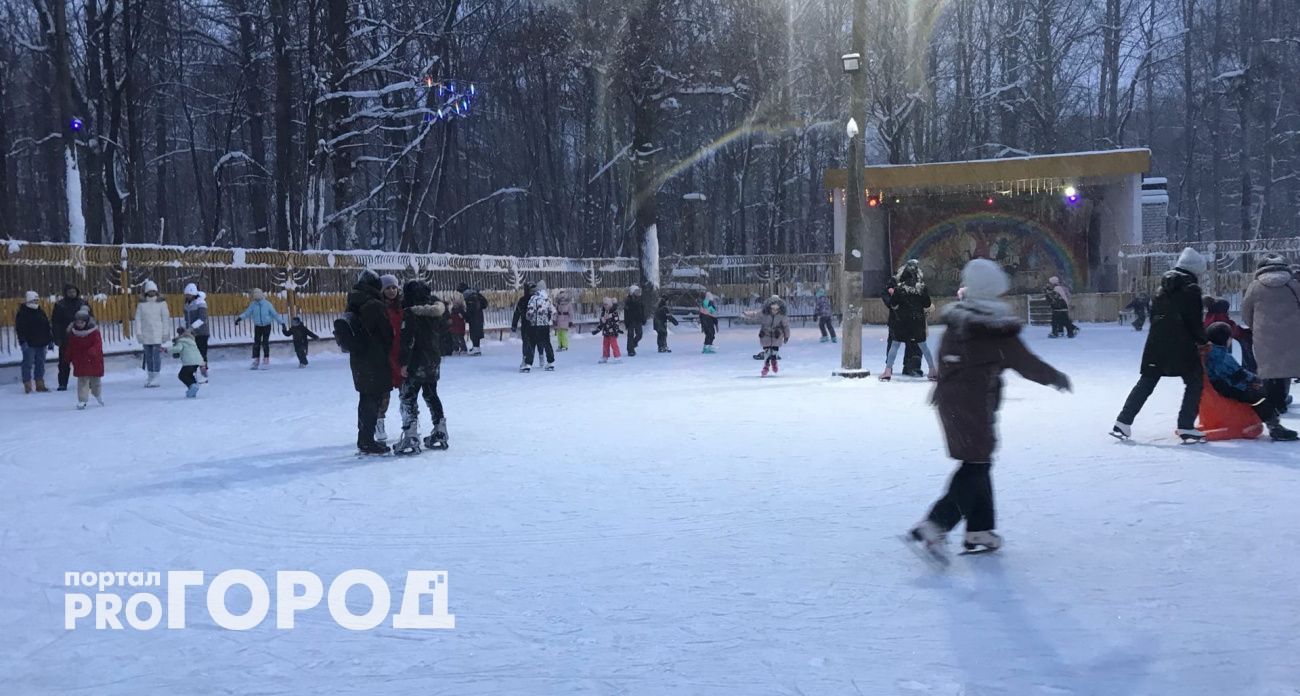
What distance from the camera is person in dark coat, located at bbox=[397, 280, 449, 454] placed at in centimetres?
887

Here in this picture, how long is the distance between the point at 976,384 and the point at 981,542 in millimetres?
790

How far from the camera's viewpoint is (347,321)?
8.80 meters

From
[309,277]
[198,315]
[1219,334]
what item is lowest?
[1219,334]

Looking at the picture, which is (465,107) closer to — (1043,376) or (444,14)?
(444,14)

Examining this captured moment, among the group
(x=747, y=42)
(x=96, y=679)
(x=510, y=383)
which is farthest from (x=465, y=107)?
(x=96, y=679)

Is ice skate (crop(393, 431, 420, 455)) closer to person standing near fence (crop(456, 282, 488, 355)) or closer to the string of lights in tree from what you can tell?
person standing near fence (crop(456, 282, 488, 355))

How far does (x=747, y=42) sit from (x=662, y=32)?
8.07 ft

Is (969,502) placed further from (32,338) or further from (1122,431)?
(32,338)

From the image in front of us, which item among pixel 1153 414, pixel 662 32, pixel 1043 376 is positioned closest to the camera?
pixel 1043 376

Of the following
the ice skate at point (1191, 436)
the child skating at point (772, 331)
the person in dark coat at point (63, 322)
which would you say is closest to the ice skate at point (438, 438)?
the ice skate at point (1191, 436)

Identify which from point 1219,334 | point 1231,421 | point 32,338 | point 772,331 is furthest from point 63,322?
point 1231,421

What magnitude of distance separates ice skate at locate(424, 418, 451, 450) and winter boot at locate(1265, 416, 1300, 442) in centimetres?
675

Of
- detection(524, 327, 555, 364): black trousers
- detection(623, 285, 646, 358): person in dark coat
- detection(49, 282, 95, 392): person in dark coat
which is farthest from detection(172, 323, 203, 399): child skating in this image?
detection(623, 285, 646, 358): person in dark coat

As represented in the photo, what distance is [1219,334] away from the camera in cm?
895
